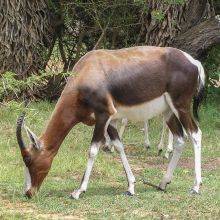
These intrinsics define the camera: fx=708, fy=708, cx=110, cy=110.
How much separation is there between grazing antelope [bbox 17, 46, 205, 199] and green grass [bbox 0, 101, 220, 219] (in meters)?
0.27

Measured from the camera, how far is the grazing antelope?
27.4ft

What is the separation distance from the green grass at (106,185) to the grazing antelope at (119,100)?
0.27 meters

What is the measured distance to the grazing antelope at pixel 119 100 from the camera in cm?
836

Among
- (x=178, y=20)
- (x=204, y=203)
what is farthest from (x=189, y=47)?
(x=204, y=203)

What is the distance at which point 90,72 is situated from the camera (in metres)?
8.48

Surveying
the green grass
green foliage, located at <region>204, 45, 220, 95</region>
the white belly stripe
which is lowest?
green foliage, located at <region>204, 45, 220, 95</region>

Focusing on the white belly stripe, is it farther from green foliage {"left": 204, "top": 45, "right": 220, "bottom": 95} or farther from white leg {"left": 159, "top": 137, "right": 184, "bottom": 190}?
green foliage {"left": 204, "top": 45, "right": 220, "bottom": 95}

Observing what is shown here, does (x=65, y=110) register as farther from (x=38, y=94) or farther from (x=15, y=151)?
(x=38, y=94)

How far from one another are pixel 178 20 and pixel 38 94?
3.92 meters

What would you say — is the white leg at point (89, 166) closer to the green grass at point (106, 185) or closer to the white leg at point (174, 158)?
the green grass at point (106, 185)

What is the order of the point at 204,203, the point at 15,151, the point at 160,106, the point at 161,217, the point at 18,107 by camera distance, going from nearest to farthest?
1. the point at 18,107
2. the point at 161,217
3. the point at 204,203
4. the point at 160,106
5. the point at 15,151

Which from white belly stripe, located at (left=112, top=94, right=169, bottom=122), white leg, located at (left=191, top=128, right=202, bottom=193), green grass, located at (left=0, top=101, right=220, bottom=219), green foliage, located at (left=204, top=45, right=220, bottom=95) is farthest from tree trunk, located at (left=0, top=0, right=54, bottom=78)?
white leg, located at (left=191, top=128, right=202, bottom=193)

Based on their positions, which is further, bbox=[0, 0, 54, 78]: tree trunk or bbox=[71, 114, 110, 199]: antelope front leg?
bbox=[0, 0, 54, 78]: tree trunk

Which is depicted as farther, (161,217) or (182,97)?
(182,97)
